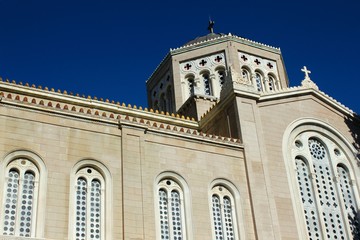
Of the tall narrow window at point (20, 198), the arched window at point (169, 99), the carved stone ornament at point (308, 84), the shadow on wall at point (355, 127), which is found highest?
the arched window at point (169, 99)

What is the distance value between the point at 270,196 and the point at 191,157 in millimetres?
3863

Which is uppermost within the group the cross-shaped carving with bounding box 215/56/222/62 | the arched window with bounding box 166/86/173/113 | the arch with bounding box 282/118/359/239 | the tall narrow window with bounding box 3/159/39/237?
the cross-shaped carving with bounding box 215/56/222/62

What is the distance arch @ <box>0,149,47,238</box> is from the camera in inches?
760

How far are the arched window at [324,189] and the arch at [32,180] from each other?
1167 cm

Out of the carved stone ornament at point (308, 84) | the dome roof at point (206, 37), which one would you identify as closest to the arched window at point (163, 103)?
the dome roof at point (206, 37)

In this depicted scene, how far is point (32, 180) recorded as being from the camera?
20.3 metres

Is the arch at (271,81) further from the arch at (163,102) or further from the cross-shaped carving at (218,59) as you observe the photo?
the arch at (163,102)

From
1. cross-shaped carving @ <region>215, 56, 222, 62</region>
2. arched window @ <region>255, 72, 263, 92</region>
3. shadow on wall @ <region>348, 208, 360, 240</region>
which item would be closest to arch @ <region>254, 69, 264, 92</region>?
arched window @ <region>255, 72, 263, 92</region>

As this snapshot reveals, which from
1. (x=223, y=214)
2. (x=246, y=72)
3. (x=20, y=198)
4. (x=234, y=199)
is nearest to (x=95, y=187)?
(x=20, y=198)

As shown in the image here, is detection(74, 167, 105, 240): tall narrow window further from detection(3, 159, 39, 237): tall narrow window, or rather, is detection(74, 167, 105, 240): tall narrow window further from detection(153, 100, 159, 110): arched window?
detection(153, 100, 159, 110): arched window

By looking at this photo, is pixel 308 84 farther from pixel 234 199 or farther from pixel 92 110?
pixel 92 110

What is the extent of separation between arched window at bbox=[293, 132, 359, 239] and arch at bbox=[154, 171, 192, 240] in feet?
18.8

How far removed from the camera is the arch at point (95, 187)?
20.3 meters

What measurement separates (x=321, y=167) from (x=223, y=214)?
6.45m
